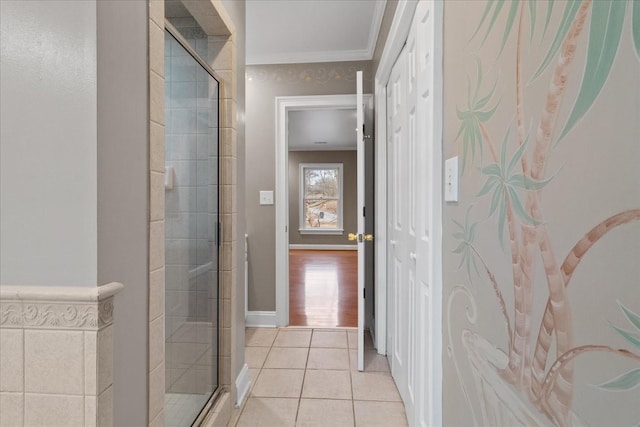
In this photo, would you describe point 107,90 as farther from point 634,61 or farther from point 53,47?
point 634,61

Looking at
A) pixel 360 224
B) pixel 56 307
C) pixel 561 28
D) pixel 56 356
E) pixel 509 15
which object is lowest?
pixel 56 356

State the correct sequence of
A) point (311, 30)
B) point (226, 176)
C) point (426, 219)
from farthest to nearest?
point (311, 30) < point (226, 176) < point (426, 219)

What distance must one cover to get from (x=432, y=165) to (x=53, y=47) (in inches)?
43.0

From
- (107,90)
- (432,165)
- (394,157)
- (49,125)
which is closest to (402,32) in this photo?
(394,157)

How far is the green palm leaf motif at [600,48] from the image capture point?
39 cm

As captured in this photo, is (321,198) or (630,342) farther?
(321,198)

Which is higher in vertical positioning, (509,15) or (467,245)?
(509,15)

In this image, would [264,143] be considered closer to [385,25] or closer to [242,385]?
[385,25]

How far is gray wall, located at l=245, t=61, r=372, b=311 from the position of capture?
3062 mm

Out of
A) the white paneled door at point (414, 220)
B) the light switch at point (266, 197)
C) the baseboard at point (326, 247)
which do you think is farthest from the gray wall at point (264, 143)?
the baseboard at point (326, 247)

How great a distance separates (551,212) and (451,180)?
1.55ft

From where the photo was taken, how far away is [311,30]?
2.64 meters

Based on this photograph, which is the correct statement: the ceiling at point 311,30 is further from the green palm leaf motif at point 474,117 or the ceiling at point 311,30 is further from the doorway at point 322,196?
the doorway at point 322,196

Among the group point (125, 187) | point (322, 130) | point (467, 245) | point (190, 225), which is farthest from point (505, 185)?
point (322, 130)
